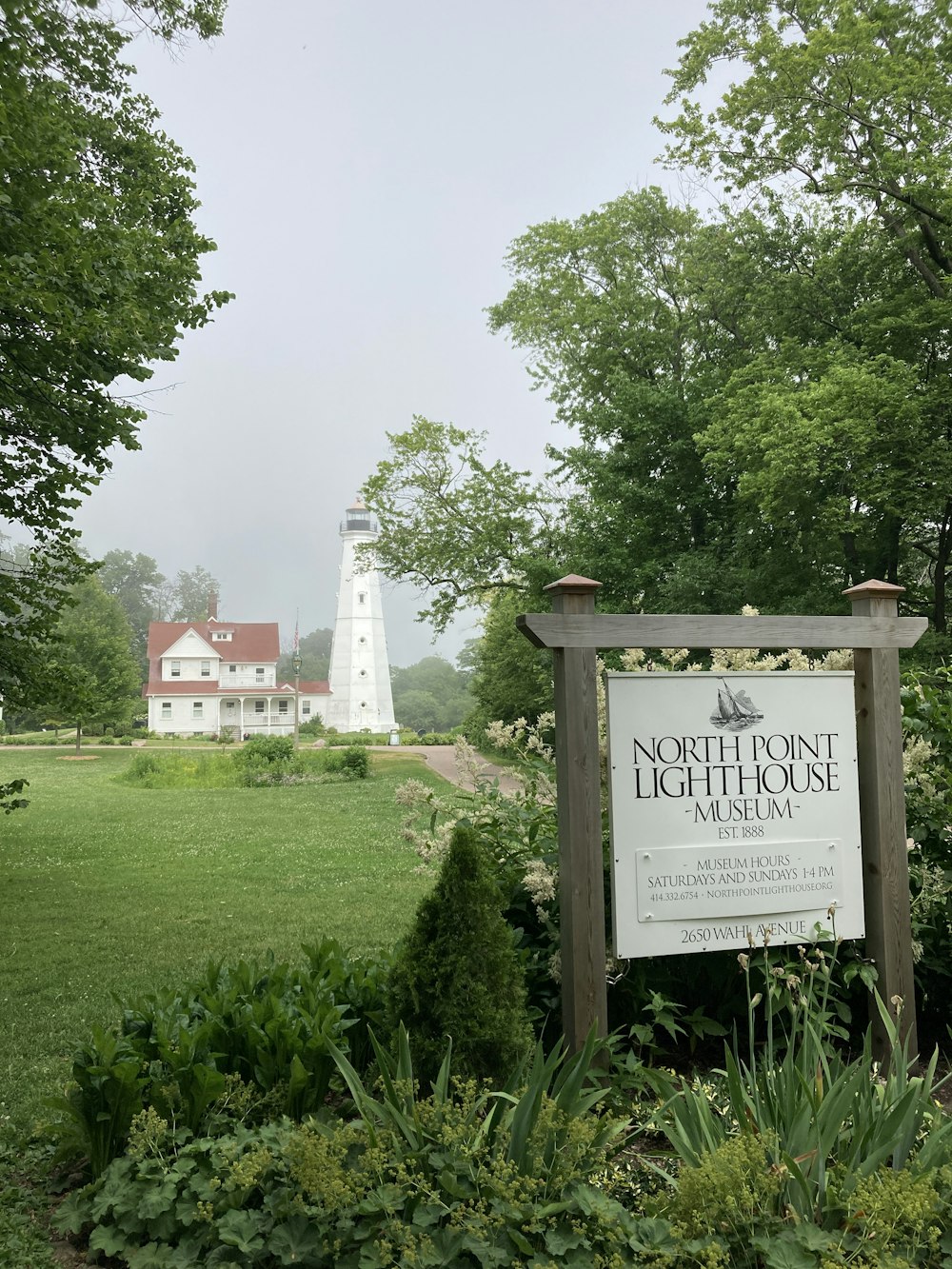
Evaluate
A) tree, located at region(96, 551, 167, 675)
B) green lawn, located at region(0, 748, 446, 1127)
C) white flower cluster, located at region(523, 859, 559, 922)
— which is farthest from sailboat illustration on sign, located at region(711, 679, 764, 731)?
tree, located at region(96, 551, 167, 675)

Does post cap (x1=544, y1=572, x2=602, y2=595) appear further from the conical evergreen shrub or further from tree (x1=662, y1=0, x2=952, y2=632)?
tree (x1=662, y1=0, x2=952, y2=632)

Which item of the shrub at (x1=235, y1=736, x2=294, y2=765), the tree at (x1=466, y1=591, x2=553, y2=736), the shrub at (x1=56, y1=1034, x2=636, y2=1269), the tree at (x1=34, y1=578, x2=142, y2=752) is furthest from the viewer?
the tree at (x1=466, y1=591, x2=553, y2=736)

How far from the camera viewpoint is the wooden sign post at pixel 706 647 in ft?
11.0

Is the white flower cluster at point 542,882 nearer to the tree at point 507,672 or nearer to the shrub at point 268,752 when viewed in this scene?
the tree at point 507,672

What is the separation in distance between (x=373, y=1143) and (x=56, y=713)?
7.39 metres

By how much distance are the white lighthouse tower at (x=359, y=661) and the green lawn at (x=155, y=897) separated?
43.1m

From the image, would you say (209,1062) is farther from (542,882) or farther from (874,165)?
(874,165)

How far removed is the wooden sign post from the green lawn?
1.85 meters

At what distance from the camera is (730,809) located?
3.60 m

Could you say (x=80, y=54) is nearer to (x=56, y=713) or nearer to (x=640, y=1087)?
(x=56, y=713)

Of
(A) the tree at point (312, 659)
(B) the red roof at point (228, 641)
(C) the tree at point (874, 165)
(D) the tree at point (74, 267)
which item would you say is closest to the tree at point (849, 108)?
(C) the tree at point (874, 165)

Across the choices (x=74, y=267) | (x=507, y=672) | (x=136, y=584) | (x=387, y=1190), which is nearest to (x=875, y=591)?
(x=387, y=1190)

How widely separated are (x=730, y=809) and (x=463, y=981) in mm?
1333

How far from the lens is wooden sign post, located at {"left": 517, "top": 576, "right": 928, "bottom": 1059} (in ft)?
11.0
